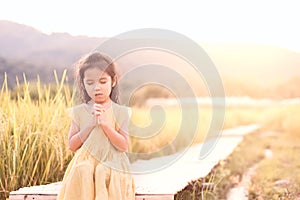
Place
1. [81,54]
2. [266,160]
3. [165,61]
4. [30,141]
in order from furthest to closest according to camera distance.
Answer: [266,160]
[165,61]
[81,54]
[30,141]

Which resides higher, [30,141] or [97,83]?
[97,83]

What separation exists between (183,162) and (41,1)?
1.33 m

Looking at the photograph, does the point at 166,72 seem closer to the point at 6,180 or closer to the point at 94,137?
the point at 6,180

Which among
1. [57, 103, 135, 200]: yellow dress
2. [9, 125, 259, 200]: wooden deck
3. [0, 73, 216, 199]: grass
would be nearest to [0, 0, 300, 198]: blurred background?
[0, 73, 216, 199]: grass

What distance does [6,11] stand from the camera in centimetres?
403

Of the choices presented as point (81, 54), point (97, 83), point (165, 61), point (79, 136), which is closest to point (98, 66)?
point (97, 83)

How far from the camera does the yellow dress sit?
273 centimetres

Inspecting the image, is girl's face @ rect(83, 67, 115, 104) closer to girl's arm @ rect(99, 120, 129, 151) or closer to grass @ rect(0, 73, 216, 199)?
girl's arm @ rect(99, 120, 129, 151)

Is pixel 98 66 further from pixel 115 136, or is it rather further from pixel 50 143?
pixel 50 143

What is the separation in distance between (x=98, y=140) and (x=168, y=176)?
2.68 ft

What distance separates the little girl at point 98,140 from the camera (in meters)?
2.73

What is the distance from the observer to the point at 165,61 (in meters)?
4.63

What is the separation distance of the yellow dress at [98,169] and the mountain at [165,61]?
2.18ft

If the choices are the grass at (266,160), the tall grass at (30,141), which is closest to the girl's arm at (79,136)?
the tall grass at (30,141)
